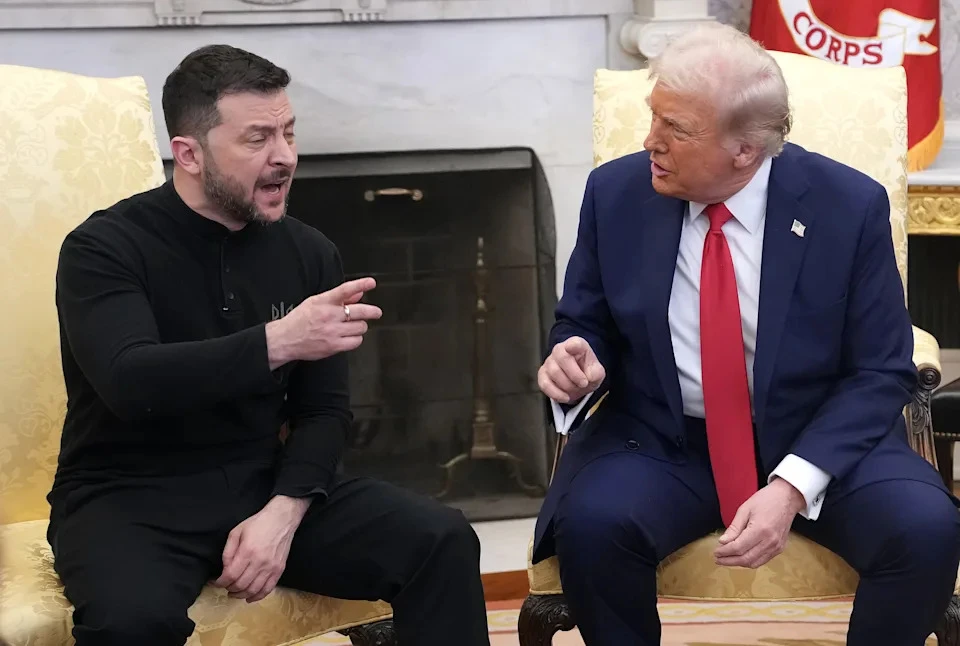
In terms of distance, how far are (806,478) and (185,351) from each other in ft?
3.08

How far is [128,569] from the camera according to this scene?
5.81 ft

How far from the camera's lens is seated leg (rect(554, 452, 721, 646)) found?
6.31ft

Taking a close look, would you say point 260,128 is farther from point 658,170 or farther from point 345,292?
point 658,170

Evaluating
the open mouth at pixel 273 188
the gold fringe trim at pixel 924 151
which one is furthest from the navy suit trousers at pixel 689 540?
the gold fringe trim at pixel 924 151

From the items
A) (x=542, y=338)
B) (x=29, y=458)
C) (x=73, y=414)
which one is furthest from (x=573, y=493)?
(x=542, y=338)

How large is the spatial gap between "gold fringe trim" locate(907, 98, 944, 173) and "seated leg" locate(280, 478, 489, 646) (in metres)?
1.92

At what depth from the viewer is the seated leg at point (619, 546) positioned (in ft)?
6.31

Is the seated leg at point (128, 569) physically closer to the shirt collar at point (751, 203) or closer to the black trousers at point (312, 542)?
the black trousers at point (312, 542)

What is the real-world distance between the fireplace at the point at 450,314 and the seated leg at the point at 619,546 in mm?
1492

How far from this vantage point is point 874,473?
1.96 m

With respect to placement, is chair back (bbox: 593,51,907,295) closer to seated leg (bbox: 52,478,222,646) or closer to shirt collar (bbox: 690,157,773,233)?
shirt collar (bbox: 690,157,773,233)

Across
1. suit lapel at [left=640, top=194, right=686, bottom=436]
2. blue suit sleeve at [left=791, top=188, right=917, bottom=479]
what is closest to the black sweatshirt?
suit lapel at [left=640, top=194, right=686, bottom=436]

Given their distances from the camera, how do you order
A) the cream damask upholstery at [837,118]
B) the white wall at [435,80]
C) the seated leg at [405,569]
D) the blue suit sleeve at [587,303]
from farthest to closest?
the white wall at [435,80] → the cream damask upholstery at [837,118] → the blue suit sleeve at [587,303] → the seated leg at [405,569]

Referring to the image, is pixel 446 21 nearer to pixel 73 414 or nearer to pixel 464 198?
pixel 464 198
